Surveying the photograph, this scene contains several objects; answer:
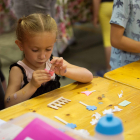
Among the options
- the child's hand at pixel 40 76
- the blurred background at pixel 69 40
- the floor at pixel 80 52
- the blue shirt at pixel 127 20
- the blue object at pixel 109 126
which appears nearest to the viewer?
the blue object at pixel 109 126

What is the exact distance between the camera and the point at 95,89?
923 millimetres

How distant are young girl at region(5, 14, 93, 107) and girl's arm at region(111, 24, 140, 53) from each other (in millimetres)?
374

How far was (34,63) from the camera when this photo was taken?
3.36 ft

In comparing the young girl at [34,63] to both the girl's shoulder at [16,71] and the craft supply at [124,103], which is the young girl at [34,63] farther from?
the craft supply at [124,103]

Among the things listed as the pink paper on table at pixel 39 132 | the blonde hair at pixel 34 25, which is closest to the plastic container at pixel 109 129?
the pink paper on table at pixel 39 132

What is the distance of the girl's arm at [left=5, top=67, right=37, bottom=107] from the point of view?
92 cm

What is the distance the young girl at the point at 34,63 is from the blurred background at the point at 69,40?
1.53 m

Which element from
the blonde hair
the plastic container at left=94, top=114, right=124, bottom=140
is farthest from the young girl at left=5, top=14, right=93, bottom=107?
the plastic container at left=94, top=114, right=124, bottom=140

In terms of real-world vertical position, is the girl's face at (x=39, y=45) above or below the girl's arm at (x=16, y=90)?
above

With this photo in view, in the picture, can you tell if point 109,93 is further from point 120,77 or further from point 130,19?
point 130,19

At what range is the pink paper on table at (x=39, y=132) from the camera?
460mm

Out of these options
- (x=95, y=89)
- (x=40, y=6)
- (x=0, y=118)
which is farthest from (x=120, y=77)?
(x=40, y=6)

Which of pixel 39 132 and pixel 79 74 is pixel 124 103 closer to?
pixel 79 74

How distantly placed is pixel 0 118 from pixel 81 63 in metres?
2.47
